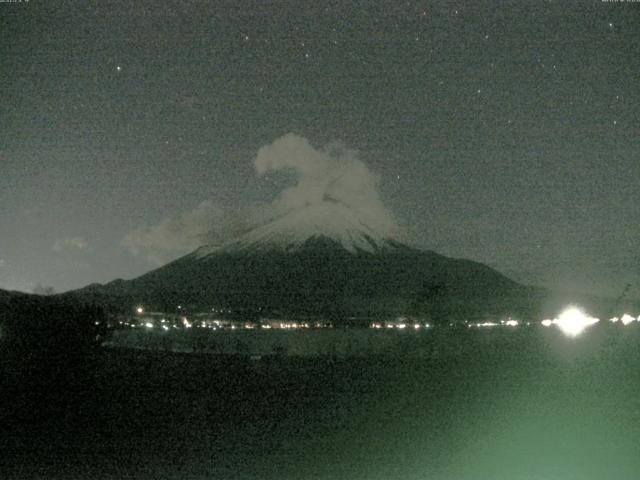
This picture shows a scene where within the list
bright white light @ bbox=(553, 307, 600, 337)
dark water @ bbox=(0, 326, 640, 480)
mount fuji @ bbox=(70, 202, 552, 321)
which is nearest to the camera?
dark water @ bbox=(0, 326, 640, 480)

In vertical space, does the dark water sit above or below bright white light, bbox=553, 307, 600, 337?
below

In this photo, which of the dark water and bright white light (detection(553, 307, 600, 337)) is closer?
the dark water

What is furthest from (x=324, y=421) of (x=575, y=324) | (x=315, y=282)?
(x=315, y=282)

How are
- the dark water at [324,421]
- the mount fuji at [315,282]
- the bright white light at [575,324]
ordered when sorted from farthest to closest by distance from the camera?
the mount fuji at [315,282] < the bright white light at [575,324] < the dark water at [324,421]

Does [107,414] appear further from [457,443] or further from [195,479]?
[457,443]

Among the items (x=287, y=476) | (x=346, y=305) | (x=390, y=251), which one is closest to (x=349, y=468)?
(x=287, y=476)

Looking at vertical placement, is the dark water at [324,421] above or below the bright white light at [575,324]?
below

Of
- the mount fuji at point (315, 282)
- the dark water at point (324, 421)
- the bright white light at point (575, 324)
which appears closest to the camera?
the dark water at point (324, 421)

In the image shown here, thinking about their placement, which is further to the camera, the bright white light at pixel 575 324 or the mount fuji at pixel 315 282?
the mount fuji at pixel 315 282

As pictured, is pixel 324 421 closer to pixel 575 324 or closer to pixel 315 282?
pixel 575 324

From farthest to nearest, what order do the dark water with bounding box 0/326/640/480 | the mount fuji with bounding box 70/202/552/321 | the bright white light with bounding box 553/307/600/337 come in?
the mount fuji with bounding box 70/202/552/321
the bright white light with bounding box 553/307/600/337
the dark water with bounding box 0/326/640/480
